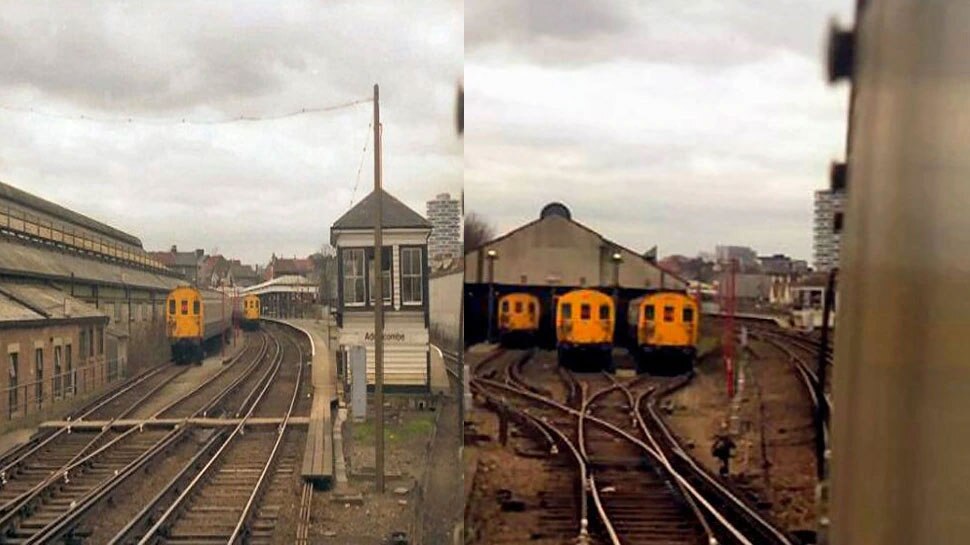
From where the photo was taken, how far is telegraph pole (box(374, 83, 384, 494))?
2.19 m

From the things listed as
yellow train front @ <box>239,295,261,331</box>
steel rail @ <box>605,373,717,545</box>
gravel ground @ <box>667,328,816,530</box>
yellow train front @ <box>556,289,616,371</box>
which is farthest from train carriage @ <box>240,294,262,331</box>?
gravel ground @ <box>667,328,816,530</box>

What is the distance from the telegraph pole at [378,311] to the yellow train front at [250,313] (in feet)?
0.96

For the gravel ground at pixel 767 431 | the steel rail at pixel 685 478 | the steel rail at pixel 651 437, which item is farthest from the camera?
the steel rail at pixel 651 437

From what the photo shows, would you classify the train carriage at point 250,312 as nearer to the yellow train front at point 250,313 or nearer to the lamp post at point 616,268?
the yellow train front at point 250,313

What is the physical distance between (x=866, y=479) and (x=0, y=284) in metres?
1.67

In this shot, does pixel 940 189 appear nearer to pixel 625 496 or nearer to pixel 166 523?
pixel 625 496

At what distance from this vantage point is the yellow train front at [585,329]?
2.05m

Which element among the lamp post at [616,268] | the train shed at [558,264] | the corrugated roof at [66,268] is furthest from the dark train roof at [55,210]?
the lamp post at [616,268]

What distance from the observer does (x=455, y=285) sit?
2197 millimetres

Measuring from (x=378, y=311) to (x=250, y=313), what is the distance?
0.32 meters

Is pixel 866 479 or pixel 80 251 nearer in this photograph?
pixel 866 479

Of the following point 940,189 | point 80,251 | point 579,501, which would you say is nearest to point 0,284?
point 80,251

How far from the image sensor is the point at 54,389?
2.07 metres

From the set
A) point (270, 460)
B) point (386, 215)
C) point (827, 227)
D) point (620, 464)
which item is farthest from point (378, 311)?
point (827, 227)
